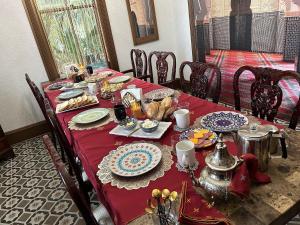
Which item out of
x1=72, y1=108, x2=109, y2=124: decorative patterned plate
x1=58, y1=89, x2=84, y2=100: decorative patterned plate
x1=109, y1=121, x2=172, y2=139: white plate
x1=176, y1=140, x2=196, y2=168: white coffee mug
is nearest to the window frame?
x1=58, y1=89, x2=84, y2=100: decorative patterned plate

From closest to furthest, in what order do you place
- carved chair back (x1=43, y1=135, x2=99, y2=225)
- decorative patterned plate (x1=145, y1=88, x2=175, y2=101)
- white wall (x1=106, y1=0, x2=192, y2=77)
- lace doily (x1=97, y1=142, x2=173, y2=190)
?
carved chair back (x1=43, y1=135, x2=99, y2=225) < lace doily (x1=97, y1=142, x2=173, y2=190) < decorative patterned plate (x1=145, y1=88, x2=175, y2=101) < white wall (x1=106, y1=0, x2=192, y2=77)

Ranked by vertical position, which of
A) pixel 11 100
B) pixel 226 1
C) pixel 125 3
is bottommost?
pixel 11 100

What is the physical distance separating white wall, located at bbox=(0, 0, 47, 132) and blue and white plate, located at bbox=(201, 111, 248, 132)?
2.53 metres

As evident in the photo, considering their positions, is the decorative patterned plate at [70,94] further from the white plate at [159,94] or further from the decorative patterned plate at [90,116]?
the white plate at [159,94]

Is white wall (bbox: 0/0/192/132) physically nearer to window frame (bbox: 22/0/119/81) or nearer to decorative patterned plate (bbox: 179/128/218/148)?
window frame (bbox: 22/0/119/81)

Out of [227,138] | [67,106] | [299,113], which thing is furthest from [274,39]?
[67,106]

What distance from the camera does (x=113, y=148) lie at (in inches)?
45.7

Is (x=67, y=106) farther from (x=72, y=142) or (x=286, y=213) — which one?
(x=286, y=213)

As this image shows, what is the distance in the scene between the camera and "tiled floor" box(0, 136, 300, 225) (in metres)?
1.78

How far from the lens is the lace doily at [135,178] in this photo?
2.90 ft

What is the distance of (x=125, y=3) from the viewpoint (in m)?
3.32

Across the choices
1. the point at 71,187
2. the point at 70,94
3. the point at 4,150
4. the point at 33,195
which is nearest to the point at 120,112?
the point at 71,187

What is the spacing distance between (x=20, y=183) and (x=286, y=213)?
7.43 ft

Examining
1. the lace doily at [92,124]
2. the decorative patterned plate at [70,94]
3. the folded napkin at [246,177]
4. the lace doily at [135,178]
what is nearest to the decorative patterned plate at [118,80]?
the decorative patterned plate at [70,94]
